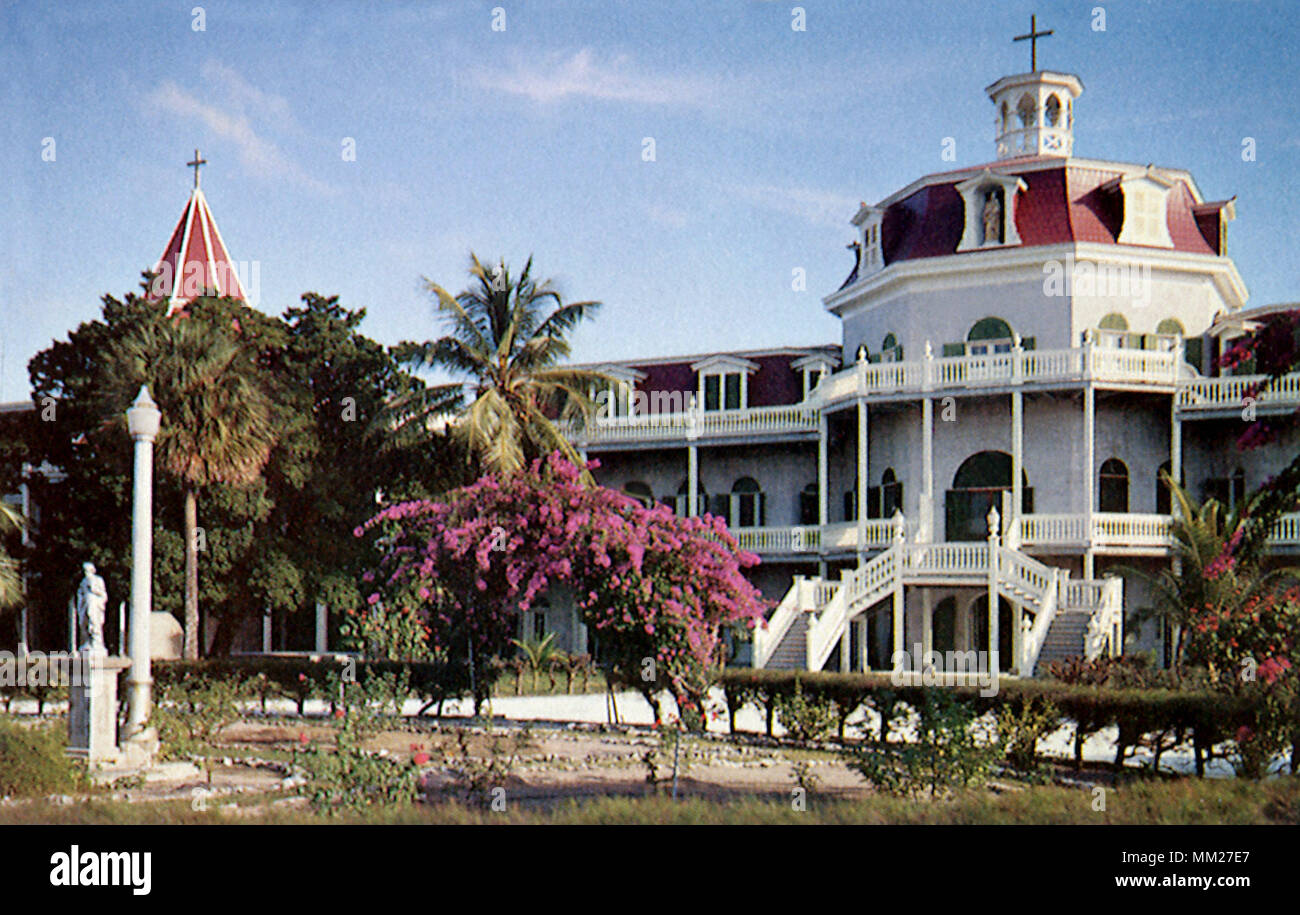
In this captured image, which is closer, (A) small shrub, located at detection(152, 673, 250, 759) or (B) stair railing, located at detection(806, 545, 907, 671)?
(A) small shrub, located at detection(152, 673, 250, 759)

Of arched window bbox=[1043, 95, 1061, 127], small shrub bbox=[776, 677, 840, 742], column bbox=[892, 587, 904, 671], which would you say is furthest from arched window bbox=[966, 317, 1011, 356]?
small shrub bbox=[776, 677, 840, 742]

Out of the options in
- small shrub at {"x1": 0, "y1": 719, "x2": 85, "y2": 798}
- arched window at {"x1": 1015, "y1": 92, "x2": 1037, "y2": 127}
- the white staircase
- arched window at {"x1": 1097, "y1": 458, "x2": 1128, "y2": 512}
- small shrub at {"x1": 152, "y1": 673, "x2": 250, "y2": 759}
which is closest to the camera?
small shrub at {"x1": 0, "y1": 719, "x2": 85, "y2": 798}

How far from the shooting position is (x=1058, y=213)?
30.3 m

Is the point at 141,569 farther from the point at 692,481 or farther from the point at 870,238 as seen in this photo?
the point at 870,238

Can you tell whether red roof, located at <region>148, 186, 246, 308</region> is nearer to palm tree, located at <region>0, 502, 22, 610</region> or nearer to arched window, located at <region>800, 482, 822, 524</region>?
palm tree, located at <region>0, 502, 22, 610</region>

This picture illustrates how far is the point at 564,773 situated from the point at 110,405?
56.2 feet

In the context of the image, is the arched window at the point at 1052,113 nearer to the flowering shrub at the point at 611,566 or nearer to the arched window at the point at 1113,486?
the arched window at the point at 1113,486

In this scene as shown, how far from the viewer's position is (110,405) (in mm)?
28359

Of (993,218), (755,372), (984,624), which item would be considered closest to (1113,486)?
(984,624)

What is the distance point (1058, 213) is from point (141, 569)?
22.4m

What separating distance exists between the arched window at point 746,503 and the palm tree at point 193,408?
42.2ft

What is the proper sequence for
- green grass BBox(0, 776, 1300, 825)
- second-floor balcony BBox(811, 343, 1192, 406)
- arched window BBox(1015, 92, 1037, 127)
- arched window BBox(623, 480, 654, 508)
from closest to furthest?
green grass BBox(0, 776, 1300, 825) < second-floor balcony BBox(811, 343, 1192, 406) < arched window BBox(1015, 92, 1037, 127) < arched window BBox(623, 480, 654, 508)

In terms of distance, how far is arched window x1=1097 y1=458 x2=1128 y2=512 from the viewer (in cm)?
2995
